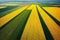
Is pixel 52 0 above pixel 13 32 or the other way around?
the other way around

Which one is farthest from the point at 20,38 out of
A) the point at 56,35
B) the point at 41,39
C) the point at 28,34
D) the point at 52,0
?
the point at 52,0

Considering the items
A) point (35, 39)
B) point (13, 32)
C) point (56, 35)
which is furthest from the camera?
point (13, 32)

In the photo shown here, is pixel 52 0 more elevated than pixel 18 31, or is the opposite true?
pixel 18 31

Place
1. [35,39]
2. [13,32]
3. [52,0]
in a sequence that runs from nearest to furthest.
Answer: [35,39], [13,32], [52,0]

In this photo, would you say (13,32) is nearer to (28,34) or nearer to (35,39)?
(28,34)

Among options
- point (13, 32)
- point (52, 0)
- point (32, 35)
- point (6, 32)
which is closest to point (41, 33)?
point (32, 35)

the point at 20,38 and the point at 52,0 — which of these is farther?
the point at 52,0

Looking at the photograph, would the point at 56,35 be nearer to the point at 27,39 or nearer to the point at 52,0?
the point at 27,39

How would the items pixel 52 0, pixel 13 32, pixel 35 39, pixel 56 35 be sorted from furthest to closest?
1. pixel 52 0
2. pixel 13 32
3. pixel 56 35
4. pixel 35 39

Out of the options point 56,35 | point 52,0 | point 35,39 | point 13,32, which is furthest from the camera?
point 52,0
